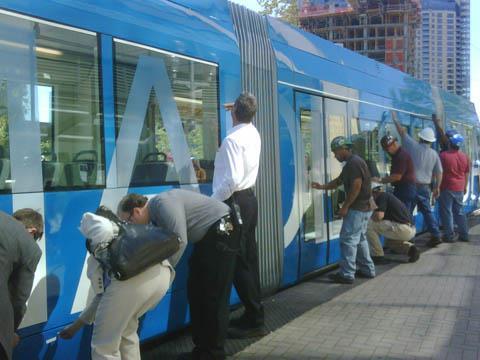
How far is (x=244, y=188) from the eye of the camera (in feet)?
14.5

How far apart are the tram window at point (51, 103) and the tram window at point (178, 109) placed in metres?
0.25

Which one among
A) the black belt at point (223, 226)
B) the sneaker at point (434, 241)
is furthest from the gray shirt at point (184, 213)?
the sneaker at point (434, 241)

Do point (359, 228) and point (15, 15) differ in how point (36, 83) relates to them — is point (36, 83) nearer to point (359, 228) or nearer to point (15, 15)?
point (15, 15)

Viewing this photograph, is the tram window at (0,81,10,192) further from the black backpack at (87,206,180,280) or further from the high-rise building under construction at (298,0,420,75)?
the high-rise building under construction at (298,0,420,75)

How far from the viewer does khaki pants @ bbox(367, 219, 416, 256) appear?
7.71 metres

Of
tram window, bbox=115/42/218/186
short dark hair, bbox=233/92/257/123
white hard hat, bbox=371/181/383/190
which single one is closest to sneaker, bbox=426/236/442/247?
white hard hat, bbox=371/181/383/190

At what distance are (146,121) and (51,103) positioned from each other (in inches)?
31.1

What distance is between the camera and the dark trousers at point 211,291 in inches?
151

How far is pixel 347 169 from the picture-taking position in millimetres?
6395

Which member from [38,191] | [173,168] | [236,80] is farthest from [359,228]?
[38,191]

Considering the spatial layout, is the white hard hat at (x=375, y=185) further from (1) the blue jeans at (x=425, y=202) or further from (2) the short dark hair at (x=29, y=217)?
(2) the short dark hair at (x=29, y=217)

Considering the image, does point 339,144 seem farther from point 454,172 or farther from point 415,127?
point 454,172

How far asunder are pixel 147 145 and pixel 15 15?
4.00 feet

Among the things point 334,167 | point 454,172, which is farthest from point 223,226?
point 454,172
